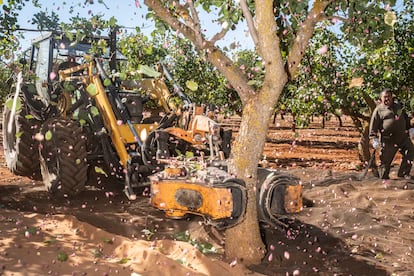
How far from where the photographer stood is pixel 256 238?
406cm

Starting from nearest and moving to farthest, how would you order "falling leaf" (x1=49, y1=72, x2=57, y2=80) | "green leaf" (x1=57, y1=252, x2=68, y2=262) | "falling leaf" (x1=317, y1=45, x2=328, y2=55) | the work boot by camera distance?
1. "green leaf" (x1=57, y1=252, x2=68, y2=262)
2. "falling leaf" (x1=49, y1=72, x2=57, y2=80)
3. the work boot
4. "falling leaf" (x1=317, y1=45, x2=328, y2=55)

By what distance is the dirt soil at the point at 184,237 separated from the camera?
3635mm

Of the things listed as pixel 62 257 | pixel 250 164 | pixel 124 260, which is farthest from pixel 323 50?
pixel 62 257

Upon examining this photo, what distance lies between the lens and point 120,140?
593 cm

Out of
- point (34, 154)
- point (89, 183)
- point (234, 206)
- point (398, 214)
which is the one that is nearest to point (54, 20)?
point (34, 154)

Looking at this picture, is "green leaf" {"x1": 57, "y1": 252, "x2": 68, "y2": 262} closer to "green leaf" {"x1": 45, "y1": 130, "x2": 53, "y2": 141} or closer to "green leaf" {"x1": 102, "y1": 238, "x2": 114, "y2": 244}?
"green leaf" {"x1": 102, "y1": 238, "x2": 114, "y2": 244}

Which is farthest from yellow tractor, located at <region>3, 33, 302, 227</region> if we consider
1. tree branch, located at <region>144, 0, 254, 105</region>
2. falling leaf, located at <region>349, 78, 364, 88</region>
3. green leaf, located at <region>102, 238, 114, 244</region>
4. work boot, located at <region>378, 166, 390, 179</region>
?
falling leaf, located at <region>349, 78, 364, 88</region>

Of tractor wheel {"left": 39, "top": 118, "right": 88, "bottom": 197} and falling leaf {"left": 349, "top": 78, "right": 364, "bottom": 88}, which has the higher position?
falling leaf {"left": 349, "top": 78, "right": 364, "bottom": 88}

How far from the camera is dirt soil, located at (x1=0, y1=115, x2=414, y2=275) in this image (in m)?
3.63

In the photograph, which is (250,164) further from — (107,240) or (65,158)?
(65,158)

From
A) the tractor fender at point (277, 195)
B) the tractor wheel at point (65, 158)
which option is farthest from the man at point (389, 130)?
the tractor wheel at point (65, 158)

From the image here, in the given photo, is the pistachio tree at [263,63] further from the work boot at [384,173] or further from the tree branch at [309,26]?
the work boot at [384,173]

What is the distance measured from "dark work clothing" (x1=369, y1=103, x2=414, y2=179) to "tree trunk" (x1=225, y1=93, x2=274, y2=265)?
424 centimetres

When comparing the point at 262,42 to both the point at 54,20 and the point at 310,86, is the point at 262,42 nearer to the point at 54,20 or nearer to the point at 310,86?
the point at 54,20
